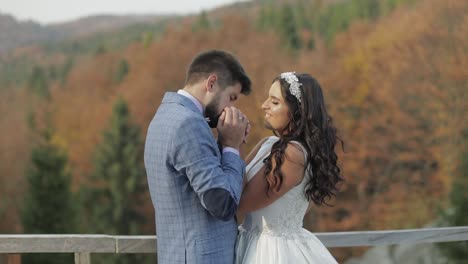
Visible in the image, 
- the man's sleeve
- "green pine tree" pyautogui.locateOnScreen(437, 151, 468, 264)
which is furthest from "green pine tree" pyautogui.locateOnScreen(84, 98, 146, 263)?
the man's sleeve

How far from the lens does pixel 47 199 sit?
88.5 ft

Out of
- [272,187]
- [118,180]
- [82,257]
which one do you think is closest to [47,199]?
[118,180]

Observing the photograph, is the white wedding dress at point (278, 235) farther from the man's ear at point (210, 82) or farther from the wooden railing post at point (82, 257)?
the wooden railing post at point (82, 257)

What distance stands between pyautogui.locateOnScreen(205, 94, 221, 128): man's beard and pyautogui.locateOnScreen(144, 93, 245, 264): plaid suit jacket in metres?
0.08

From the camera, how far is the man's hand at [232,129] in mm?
2475

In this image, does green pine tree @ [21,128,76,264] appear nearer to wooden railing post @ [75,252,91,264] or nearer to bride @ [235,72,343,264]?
wooden railing post @ [75,252,91,264]

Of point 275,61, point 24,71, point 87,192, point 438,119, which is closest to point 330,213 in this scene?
point 438,119

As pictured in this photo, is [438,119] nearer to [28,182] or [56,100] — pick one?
[28,182]

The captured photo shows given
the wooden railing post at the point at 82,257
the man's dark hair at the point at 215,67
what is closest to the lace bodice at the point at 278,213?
the man's dark hair at the point at 215,67

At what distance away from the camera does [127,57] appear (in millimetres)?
50344

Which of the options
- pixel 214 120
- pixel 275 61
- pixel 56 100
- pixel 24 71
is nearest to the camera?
pixel 214 120

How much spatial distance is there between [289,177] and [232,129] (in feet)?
1.10

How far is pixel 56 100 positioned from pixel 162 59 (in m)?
13.5

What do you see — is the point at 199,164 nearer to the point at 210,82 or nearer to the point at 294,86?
the point at 210,82
